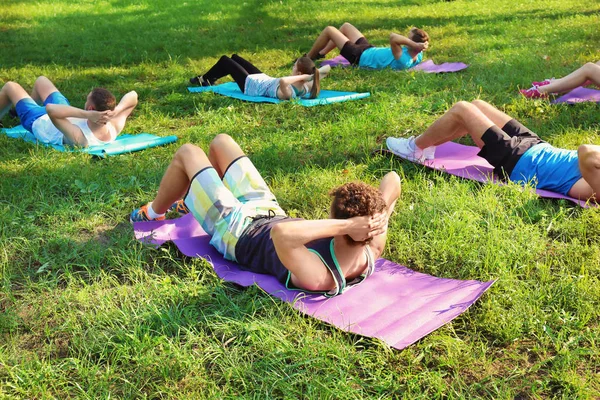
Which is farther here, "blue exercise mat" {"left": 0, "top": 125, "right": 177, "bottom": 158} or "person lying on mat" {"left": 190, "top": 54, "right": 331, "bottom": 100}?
"person lying on mat" {"left": 190, "top": 54, "right": 331, "bottom": 100}

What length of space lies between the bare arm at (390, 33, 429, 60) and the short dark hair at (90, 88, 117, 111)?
4340 millimetres

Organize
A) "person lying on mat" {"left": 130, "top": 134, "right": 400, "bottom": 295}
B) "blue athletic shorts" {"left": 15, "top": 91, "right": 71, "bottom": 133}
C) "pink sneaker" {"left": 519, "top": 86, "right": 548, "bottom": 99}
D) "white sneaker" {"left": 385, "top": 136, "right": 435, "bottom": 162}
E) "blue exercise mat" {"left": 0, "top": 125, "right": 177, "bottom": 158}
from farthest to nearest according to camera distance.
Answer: "pink sneaker" {"left": 519, "top": 86, "right": 548, "bottom": 99} → "blue athletic shorts" {"left": 15, "top": 91, "right": 71, "bottom": 133} → "blue exercise mat" {"left": 0, "top": 125, "right": 177, "bottom": 158} → "white sneaker" {"left": 385, "top": 136, "right": 435, "bottom": 162} → "person lying on mat" {"left": 130, "top": 134, "right": 400, "bottom": 295}

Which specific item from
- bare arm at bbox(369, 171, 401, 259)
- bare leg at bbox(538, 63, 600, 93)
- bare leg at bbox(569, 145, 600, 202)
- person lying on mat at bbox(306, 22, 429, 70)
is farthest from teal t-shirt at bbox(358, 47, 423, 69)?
bare arm at bbox(369, 171, 401, 259)

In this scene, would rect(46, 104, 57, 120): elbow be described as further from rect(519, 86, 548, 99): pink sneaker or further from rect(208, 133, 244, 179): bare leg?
rect(519, 86, 548, 99): pink sneaker

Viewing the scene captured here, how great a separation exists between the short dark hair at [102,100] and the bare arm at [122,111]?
0.39 ft

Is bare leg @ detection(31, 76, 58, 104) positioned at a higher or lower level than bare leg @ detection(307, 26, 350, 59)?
higher

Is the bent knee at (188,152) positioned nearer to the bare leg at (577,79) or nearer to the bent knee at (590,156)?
the bent knee at (590,156)

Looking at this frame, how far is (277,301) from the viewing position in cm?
350

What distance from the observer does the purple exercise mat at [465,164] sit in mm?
4711

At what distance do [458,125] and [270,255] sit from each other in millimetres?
2405

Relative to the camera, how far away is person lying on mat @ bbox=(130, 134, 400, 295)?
11.0ft

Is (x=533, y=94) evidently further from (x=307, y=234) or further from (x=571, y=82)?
(x=307, y=234)

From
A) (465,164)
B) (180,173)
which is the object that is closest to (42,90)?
(180,173)

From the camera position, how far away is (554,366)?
2.95 metres
